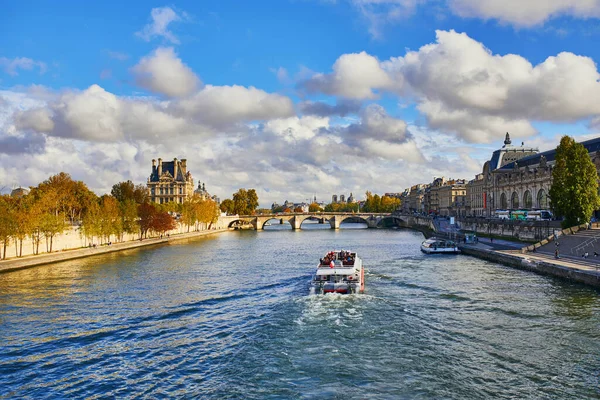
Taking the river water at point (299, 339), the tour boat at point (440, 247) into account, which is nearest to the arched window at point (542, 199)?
the tour boat at point (440, 247)

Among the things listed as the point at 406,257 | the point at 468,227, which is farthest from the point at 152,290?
the point at 468,227

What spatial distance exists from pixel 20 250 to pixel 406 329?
47.8 m

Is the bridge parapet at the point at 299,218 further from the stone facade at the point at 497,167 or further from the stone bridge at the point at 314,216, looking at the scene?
the stone facade at the point at 497,167

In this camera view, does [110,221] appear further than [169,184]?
No

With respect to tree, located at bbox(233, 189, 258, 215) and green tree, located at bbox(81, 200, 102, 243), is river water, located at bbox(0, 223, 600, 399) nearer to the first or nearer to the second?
green tree, located at bbox(81, 200, 102, 243)

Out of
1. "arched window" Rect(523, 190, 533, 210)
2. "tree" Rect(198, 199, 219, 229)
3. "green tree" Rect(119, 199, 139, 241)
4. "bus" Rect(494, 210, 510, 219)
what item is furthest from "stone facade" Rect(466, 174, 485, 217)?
"green tree" Rect(119, 199, 139, 241)

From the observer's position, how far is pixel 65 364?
63.9 feet

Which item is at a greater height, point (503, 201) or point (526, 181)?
point (526, 181)

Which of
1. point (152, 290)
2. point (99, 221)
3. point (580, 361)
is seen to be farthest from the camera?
point (99, 221)

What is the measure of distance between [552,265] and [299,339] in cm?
2557

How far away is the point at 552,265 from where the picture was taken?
38.4 m

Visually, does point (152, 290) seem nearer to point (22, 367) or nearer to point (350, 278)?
point (350, 278)

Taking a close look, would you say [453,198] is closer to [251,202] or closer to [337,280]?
[251,202]

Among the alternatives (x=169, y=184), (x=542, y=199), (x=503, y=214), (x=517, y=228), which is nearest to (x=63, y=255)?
(x=517, y=228)
